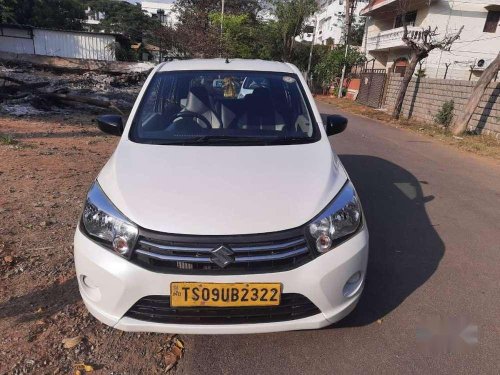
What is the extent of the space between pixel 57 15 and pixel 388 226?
170 ft

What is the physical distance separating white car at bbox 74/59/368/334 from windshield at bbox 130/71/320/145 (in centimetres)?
40

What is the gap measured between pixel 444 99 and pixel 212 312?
45.5 ft

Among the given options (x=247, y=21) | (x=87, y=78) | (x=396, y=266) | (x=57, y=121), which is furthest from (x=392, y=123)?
(x=247, y=21)

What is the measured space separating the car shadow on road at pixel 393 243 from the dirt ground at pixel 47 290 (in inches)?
58.4

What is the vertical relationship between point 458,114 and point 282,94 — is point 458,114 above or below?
below

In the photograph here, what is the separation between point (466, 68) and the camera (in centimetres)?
2675

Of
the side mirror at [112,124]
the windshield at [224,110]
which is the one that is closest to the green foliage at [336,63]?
the windshield at [224,110]

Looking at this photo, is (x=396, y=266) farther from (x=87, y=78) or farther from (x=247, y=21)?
(x=247, y=21)

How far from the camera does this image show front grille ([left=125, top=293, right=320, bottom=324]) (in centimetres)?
216

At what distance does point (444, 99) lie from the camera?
13703mm

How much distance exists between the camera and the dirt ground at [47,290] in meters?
2.36

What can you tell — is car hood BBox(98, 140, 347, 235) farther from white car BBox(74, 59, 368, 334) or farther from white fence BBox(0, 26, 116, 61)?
white fence BBox(0, 26, 116, 61)

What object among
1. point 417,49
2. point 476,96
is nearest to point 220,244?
point 476,96

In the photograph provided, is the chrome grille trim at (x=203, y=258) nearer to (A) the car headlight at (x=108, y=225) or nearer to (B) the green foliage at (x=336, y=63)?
(A) the car headlight at (x=108, y=225)
